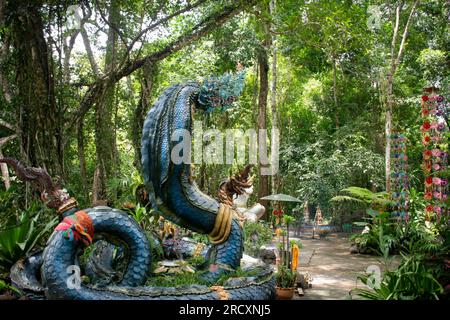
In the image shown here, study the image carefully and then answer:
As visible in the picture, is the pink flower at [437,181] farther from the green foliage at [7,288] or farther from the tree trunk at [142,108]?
the green foliage at [7,288]

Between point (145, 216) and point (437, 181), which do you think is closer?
Answer: point (145, 216)

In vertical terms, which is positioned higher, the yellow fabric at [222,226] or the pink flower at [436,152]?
the pink flower at [436,152]

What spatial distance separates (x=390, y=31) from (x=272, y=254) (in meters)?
7.49

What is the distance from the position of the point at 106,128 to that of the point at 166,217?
15.1ft

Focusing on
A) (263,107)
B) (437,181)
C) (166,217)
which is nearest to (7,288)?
(166,217)

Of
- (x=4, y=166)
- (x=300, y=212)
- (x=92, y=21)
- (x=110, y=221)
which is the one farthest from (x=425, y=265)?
(x=300, y=212)

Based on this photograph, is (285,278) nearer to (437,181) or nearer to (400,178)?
(437,181)

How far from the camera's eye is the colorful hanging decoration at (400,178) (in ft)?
28.0

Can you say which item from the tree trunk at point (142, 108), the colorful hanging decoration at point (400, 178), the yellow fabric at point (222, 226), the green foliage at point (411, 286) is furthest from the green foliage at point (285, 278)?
the colorful hanging decoration at point (400, 178)

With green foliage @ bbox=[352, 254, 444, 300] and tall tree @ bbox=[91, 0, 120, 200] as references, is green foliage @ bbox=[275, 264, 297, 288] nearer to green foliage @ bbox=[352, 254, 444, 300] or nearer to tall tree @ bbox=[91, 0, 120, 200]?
green foliage @ bbox=[352, 254, 444, 300]

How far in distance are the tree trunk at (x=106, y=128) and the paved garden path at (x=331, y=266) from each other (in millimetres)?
3895

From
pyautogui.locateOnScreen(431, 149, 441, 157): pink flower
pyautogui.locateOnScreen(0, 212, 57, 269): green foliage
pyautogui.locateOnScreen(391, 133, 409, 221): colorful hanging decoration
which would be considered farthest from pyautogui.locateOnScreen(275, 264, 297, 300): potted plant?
pyautogui.locateOnScreen(391, 133, 409, 221): colorful hanging decoration

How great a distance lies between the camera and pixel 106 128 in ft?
27.9

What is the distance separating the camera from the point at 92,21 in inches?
320
